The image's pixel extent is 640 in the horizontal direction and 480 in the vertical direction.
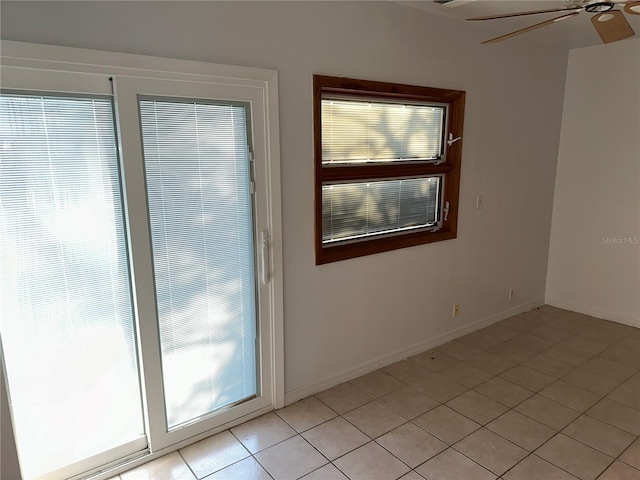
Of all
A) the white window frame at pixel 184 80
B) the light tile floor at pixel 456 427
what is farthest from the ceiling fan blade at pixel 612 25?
the light tile floor at pixel 456 427

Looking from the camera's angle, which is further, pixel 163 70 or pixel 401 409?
pixel 401 409

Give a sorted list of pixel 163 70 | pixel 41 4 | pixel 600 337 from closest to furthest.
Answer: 1. pixel 41 4
2. pixel 163 70
3. pixel 600 337

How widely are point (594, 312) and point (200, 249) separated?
390cm

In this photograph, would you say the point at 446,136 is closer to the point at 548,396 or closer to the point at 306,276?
the point at 306,276

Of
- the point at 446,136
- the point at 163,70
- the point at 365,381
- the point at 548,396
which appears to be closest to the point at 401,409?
the point at 365,381

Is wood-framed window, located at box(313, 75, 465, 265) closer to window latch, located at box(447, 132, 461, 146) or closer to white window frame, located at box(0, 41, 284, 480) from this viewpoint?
window latch, located at box(447, 132, 461, 146)

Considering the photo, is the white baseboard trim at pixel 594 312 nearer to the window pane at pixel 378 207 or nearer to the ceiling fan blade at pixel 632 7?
the window pane at pixel 378 207

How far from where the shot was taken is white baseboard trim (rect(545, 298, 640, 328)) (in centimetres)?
390

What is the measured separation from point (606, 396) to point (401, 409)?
A: 1378mm

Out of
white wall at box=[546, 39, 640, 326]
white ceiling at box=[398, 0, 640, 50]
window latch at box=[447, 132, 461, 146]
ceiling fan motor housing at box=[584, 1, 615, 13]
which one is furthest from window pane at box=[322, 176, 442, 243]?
white wall at box=[546, 39, 640, 326]

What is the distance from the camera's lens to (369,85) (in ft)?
8.71

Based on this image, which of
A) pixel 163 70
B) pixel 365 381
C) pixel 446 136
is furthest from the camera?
pixel 446 136

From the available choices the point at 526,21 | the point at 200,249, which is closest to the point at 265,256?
the point at 200,249

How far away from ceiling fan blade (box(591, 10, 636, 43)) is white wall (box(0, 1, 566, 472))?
1041 millimetres
